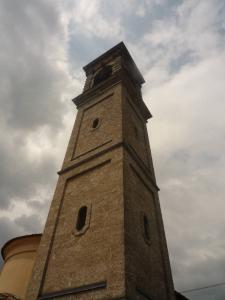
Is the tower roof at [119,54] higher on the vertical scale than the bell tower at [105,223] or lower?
higher

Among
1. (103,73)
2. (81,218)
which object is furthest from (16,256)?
(103,73)

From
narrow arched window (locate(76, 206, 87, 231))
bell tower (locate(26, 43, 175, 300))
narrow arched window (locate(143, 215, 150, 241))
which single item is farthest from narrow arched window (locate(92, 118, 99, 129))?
narrow arched window (locate(143, 215, 150, 241))

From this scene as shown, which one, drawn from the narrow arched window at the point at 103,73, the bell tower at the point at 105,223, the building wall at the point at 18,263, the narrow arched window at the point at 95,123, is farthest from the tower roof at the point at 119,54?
the building wall at the point at 18,263

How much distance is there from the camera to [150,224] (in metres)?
9.18

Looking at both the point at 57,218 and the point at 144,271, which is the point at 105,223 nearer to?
the point at 144,271

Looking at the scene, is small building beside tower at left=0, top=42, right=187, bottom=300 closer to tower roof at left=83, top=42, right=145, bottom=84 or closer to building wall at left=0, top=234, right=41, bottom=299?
building wall at left=0, top=234, right=41, bottom=299

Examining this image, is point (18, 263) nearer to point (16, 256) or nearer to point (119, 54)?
point (16, 256)

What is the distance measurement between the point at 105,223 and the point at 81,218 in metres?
1.33

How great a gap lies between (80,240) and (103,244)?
1.00 meters

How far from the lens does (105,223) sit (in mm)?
7535

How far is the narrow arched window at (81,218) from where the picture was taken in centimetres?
827

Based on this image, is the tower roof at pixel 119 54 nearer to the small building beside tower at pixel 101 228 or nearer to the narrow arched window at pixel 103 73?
the narrow arched window at pixel 103 73

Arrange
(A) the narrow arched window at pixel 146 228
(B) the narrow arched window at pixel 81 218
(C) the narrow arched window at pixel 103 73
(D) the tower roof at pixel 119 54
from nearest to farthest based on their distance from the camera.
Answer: (B) the narrow arched window at pixel 81 218, (A) the narrow arched window at pixel 146 228, (C) the narrow arched window at pixel 103 73, (D) the tower roof at pixel 119 54

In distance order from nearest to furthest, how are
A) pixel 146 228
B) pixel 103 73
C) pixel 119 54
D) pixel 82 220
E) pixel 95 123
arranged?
pixel 82 220, pixel 146 228, pixel 95 123, pixel 103 73, pixel 119 54
